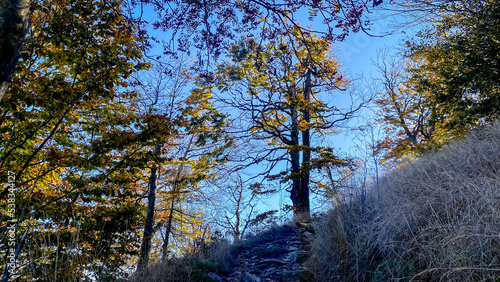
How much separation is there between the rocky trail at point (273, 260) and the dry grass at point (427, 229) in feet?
1.64

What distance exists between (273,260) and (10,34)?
5.28 metres

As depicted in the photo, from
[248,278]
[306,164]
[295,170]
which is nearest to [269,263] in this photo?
[248,278]

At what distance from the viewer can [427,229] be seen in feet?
9.90

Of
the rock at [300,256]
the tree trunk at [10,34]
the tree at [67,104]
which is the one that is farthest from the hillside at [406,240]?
the tree trunk at [10,34]

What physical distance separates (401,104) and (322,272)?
14894 mm

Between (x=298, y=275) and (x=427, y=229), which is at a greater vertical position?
(x=427, y=229)

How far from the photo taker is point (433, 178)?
160 inches

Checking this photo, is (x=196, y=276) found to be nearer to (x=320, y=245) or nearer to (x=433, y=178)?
(x=320, y=245)

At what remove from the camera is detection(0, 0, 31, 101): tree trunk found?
299 cm

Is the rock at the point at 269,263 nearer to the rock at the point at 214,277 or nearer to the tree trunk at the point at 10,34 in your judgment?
the rock at the point at 214,277

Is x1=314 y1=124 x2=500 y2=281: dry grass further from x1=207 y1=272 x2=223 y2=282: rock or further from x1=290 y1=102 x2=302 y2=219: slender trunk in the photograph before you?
x1=290 y1=102 x2=302 y2=219: slender trunk

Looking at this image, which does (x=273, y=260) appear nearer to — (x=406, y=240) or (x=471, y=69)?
(x=406, y=240)

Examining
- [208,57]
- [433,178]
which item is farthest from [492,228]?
[208,57]

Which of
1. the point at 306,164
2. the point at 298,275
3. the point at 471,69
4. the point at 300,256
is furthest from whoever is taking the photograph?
the point at 306,164
